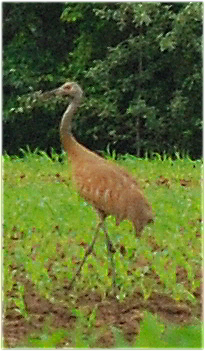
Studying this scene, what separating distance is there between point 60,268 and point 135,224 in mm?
623

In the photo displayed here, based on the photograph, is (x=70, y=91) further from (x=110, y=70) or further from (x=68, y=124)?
(x=110, y=70)

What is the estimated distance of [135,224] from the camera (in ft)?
14.6

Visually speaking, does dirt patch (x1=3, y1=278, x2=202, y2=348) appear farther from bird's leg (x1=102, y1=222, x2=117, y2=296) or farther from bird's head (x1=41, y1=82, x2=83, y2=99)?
bird's head (x1=41, y1=82, x2=83, y2=99)

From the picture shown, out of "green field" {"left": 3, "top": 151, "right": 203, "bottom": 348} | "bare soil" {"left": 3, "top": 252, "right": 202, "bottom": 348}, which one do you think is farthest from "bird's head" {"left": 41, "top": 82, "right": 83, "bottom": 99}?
"bare soil" {"left": 3, "top": 252, "right": 202, "bottom": 348}

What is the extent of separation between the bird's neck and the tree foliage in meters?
0.49

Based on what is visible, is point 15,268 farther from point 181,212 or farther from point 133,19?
point 133,19

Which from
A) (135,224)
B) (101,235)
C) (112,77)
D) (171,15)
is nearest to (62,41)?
(112,77)

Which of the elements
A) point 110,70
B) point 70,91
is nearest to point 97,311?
point 70,91

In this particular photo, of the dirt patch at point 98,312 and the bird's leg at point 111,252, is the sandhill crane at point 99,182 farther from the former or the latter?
the dirt patch at point 98,312

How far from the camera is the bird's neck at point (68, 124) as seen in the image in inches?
170

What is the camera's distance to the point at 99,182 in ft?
14.4

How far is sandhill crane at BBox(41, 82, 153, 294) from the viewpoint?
4.35m

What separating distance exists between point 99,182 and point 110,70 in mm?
1349

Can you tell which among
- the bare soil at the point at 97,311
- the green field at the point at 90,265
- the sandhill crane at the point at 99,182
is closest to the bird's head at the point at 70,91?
the sandhill crane at the point at 99,182
